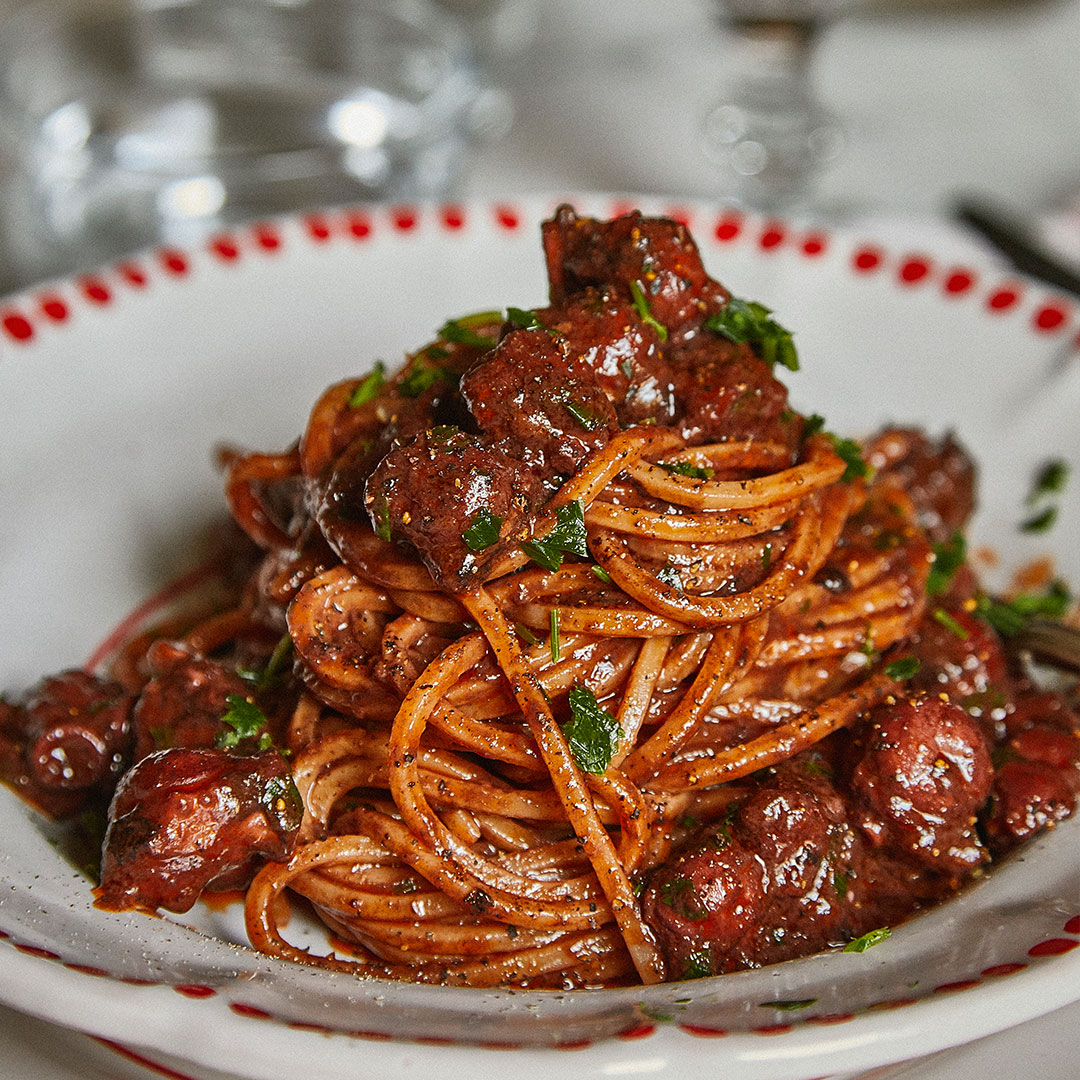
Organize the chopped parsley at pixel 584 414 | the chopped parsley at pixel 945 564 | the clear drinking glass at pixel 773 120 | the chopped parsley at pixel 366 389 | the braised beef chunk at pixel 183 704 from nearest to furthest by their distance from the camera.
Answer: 1. the chopped parsley at pixel 584 414
2. the braised beef chunk at pixel 183 704
3. the chopped parsley at pixel 366 389
4. the chopped parsley at pixel 945 564
5. the clear drinking glass at pixel 773 120

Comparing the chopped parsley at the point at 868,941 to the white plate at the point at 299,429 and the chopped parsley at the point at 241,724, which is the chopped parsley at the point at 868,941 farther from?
the chopped parsley at the point at 241,724

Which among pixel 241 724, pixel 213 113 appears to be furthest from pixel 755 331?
pixel 213 113

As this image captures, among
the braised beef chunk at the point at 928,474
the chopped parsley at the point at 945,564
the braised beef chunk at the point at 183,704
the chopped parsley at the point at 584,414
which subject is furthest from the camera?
the braised beef chunk at the point at 928,474

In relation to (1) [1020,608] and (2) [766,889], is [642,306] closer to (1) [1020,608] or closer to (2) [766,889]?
(2) [766,889]

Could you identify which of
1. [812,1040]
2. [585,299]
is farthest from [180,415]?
[812,1040]

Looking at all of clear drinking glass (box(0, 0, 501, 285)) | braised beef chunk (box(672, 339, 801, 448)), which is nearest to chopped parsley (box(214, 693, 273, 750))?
braised beef chunk (box(672, 339, 801, 448))

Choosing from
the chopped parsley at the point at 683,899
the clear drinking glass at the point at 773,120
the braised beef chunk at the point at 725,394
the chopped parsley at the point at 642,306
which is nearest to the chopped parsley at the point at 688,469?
the braised beef chunk at the point at 725,394

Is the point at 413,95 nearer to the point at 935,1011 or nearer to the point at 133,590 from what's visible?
the point at 133,590
